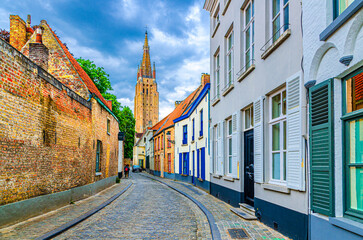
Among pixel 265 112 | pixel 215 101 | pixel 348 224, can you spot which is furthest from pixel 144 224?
pixel 215 101

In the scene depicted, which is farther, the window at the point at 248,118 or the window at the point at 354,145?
the window at the point at 248,118

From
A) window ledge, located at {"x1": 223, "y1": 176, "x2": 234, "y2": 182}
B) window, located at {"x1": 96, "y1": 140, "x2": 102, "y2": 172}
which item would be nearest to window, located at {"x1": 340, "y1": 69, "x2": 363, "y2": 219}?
window ledge, located at {"x1": 223, "y1": 176, "x2": 234, "y2": 182}

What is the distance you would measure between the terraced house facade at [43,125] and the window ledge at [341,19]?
614cm

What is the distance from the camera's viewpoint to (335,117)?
4.16 meters

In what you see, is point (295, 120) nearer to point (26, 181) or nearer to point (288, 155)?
point (288, 155)

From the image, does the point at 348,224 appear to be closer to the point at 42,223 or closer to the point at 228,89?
the point at 42,223

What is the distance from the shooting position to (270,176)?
7035 mm

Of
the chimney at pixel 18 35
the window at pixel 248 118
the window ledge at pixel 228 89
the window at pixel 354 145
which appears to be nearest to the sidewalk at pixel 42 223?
the window at pixel 248 118

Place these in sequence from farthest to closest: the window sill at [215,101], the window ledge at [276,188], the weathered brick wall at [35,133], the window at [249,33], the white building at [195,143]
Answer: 1. the white building at [195,143]
2. the window sill at [215,101]
3. the window at [249,33]
4. the weathered brick wall at [35,133]
5. the window ledge at [276,188]

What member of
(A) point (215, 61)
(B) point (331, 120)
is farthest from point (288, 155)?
(A) point (215, 61)

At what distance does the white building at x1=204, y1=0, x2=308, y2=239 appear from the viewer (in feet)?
18.4

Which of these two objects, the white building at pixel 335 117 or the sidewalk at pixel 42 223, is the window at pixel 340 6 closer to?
the white building at pixel 335 117

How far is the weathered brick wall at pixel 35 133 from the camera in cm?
668

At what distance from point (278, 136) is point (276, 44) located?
200 centimetres
